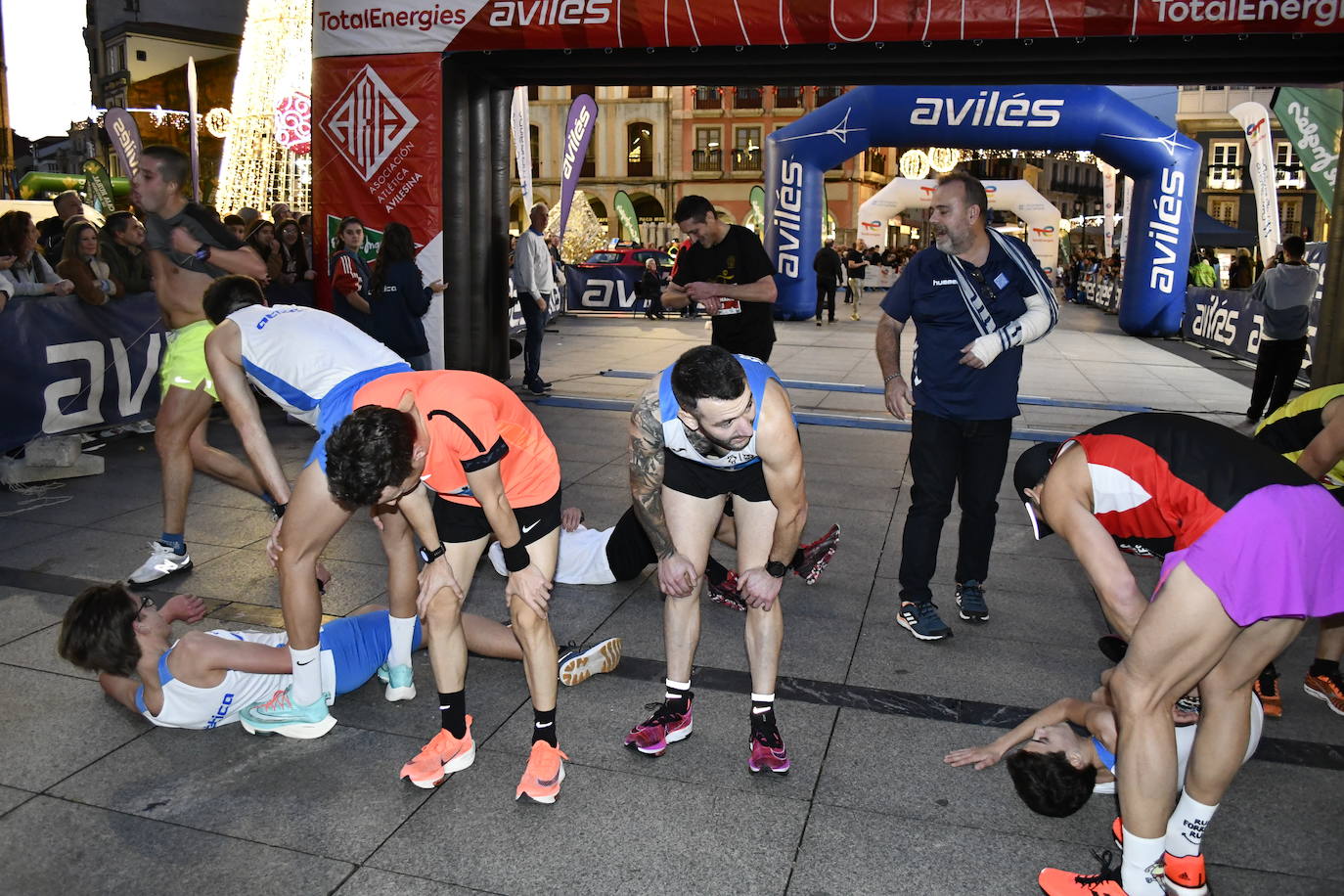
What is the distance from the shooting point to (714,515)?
345 centimetres

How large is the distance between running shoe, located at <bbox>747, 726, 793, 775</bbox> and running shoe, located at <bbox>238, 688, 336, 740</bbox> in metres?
1.49

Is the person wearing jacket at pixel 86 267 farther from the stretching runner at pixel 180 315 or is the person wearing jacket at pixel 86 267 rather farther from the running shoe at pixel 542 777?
the running shoe at pixel 542 777

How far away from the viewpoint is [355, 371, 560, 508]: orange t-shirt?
3.00 meters

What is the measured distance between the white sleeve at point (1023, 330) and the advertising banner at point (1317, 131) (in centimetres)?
771

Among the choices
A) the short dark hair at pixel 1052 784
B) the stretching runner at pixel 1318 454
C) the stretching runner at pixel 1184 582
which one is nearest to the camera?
the stretching runner at pixel 1184 582

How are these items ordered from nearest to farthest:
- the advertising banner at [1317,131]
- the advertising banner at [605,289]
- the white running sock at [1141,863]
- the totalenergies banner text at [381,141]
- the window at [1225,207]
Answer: the white running sock at [1141,863] → the totalenergies banner text at [381,141] → the advertising banner at [1317,131] → the advertising banner at [605,289] → the window at [1225,207]

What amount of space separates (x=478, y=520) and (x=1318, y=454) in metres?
2.91

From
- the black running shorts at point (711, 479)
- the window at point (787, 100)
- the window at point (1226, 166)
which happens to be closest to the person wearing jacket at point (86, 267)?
the black running shorts at point (711, 479)

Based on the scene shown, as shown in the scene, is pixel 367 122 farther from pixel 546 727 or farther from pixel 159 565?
pixel 546 727

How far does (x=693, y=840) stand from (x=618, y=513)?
3.51 m

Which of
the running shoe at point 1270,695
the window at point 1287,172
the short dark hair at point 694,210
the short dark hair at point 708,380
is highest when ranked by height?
the window at point 1287,172

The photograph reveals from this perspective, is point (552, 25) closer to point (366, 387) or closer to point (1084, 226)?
point (366, 387)

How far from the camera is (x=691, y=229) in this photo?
6.51 meters

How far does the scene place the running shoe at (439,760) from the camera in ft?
10.7
